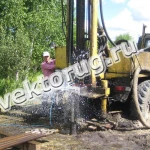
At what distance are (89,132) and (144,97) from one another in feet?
4.83

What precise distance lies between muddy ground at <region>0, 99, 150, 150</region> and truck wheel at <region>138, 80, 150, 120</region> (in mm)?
278

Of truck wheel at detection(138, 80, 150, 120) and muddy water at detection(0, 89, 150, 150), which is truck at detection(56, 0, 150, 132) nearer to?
truck wheel at detection(138, 80, 150, 120)

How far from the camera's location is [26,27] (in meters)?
15.9

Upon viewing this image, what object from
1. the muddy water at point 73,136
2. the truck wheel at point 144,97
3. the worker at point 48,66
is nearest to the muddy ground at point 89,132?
the muddy water at point 73,136

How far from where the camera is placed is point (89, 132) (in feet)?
20.5

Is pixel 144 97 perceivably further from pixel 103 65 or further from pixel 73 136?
pixel 73 136

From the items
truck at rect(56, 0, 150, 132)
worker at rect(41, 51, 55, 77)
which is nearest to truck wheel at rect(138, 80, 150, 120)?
truck at rect(56, 0, 150, 132)

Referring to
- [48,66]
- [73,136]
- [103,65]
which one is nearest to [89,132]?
[73,136]

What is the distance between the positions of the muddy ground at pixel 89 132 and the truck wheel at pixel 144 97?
28cm

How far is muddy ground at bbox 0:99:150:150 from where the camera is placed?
17.9ft

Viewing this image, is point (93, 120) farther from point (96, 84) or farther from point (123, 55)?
point (123, 55)

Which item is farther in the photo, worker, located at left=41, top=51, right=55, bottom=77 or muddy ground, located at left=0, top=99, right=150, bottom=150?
worker, located at left=41, top=51, right=55, bottom=77

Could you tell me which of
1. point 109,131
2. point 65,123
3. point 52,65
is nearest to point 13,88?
point 52,65

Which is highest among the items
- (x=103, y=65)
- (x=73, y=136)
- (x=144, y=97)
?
(x=103, y=65)
